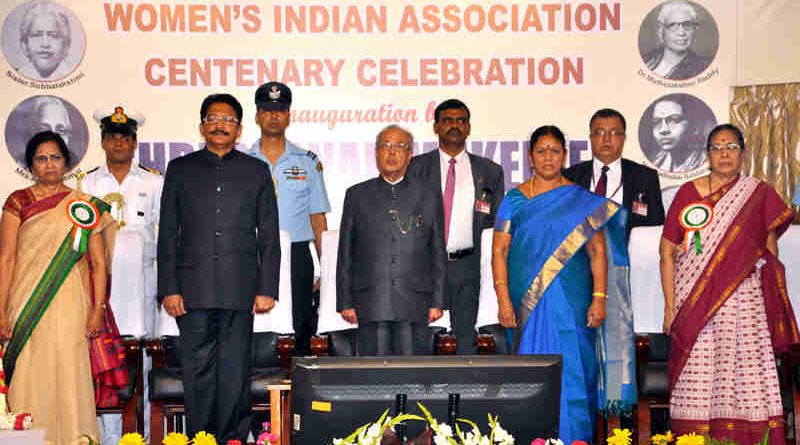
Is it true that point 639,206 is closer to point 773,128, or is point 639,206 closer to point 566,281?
point 566,281

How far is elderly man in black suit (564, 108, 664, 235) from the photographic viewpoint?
5.59m

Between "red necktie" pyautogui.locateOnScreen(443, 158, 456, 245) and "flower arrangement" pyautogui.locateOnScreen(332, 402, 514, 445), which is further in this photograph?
"red necktie" pyautogui.locateOnScreen(443, 158, 456, 245)

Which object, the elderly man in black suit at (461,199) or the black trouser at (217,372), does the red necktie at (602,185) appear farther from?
the black trouser at (217,372)

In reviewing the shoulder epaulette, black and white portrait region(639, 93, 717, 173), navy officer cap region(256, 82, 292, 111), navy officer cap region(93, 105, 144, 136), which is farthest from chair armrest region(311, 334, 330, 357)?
black and white portrait region(639, 93, 717, 173)

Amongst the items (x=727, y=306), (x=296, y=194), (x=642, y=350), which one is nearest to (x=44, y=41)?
(x=296, y=194)

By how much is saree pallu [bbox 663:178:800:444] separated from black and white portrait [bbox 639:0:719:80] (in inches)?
65.5

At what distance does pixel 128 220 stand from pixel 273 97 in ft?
3.40

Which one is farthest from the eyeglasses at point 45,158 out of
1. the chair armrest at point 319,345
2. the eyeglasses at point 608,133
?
the eyeglasses at point 608,133

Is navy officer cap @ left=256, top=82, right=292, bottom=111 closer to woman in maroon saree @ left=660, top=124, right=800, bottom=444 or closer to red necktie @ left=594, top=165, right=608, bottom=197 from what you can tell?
red necktie @ left=594, top=165, right=608, bottom=197

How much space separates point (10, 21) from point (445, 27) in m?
2.58

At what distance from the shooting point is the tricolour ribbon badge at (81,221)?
4664mm

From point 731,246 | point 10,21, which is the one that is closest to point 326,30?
point 10,21

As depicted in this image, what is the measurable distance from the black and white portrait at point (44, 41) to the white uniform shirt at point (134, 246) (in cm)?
72

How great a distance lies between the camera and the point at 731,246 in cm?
478
